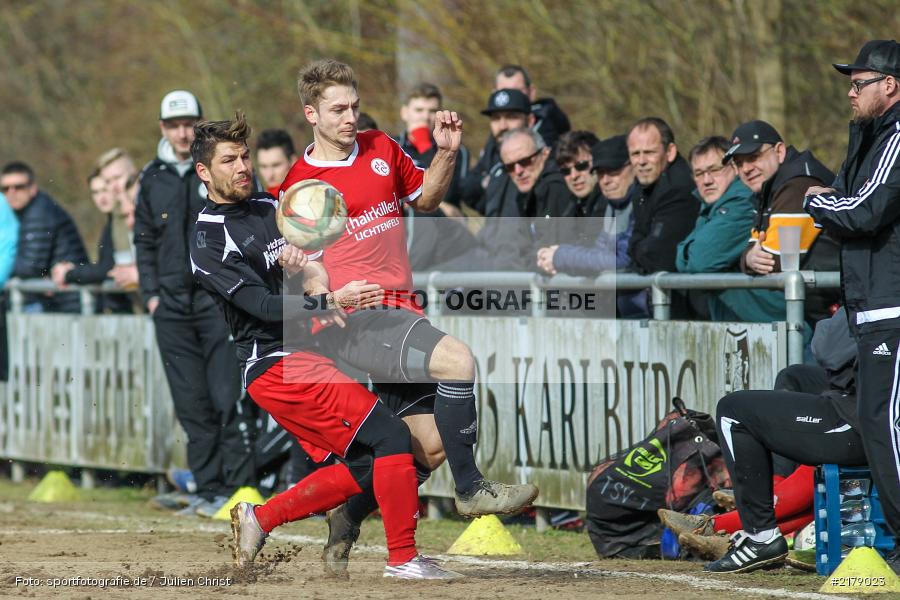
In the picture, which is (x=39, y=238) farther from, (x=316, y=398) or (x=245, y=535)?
(x=316, y=398)

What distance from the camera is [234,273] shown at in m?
7.25

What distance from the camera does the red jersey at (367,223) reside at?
7.49m

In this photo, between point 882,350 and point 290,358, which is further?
point 290,358

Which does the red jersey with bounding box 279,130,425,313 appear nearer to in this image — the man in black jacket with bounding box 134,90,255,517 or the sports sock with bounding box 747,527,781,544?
the sports sock with bounding box 747,527,781,544

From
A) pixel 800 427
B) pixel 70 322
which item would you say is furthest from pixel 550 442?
pixel 70 322

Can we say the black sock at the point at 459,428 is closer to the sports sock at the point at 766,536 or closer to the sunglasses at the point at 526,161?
the sports sock at the point at 766,536

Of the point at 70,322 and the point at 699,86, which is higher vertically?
the point at 699,86

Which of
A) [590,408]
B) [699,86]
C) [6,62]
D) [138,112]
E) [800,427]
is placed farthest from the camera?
[6,62]

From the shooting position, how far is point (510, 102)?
37.7 ft

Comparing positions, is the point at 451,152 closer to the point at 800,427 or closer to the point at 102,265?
the point at 800,427

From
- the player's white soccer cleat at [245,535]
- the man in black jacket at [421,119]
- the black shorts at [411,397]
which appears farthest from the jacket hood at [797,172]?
the man in black jacket at [421,119]

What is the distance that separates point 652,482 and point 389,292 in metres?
2.04

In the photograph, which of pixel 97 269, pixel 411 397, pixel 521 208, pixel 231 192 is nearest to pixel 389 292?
pixel 411 397

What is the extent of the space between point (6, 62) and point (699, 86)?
21348mm
